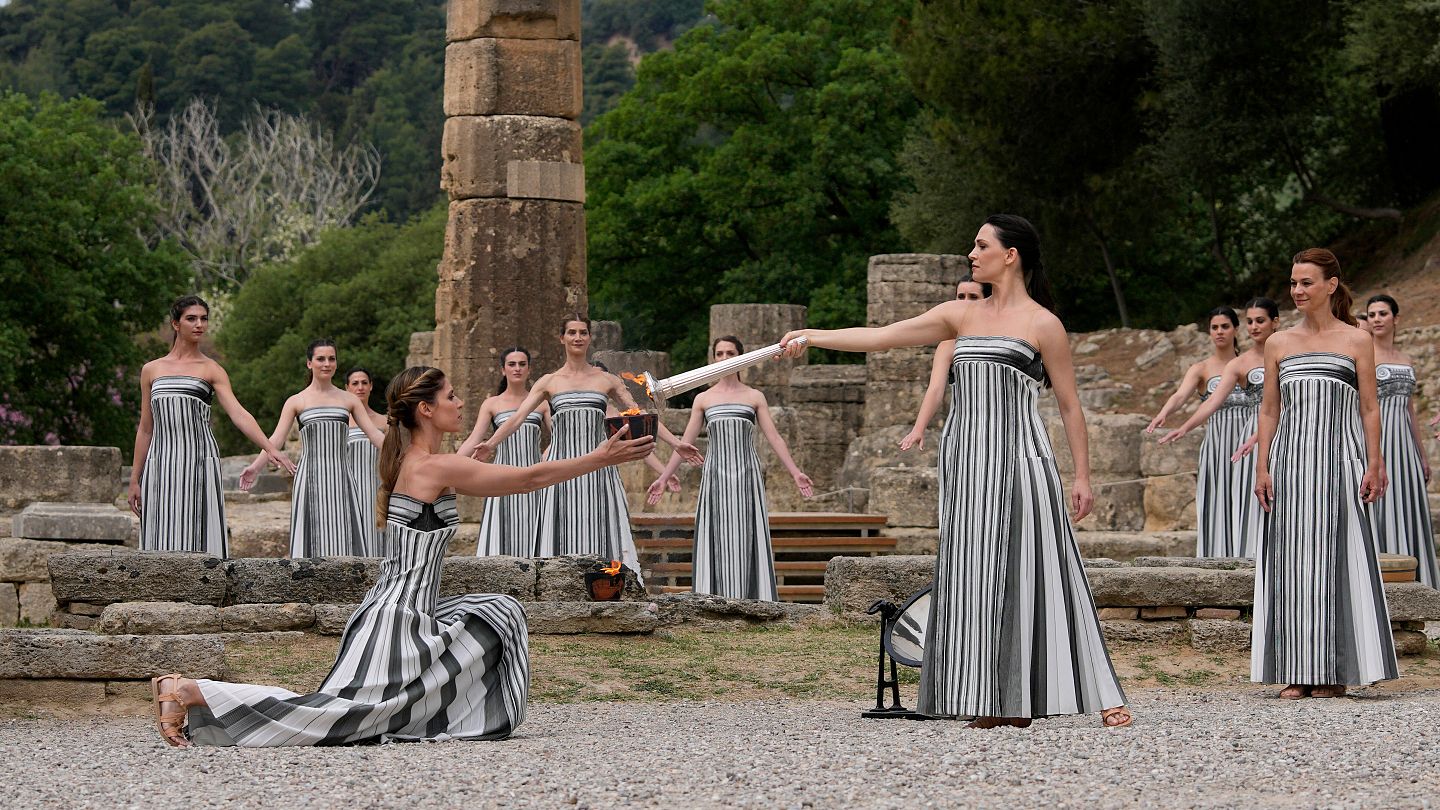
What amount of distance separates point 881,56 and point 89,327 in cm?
1499

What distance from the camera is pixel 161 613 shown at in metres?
9.88

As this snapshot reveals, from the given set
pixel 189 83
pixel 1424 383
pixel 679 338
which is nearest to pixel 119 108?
pixel 189 83

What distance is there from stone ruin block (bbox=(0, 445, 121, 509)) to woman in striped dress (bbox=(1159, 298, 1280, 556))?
8786mm

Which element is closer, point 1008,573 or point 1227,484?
point 1008,573

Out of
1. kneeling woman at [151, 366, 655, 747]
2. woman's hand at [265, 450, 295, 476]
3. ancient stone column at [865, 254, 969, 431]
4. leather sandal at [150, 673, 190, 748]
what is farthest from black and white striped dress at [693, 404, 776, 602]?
ancient stone column at [865, 254, 969, 431]

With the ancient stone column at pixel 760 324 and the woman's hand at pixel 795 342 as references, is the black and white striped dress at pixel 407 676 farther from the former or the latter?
the ancient stone column at pixel 760 324

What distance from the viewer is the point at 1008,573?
720cm

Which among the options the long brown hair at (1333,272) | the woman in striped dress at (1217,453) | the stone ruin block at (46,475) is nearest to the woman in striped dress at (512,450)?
the stone ruin block at (46,475)

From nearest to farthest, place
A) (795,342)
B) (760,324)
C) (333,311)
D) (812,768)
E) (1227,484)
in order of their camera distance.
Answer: (812,768), (795,342), (1227,484), (760,324), (333,311)

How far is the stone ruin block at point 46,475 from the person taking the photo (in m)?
16.2

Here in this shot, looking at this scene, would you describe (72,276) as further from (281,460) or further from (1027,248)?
(1027,248)

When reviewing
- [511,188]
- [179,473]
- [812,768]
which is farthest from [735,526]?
[812,768]

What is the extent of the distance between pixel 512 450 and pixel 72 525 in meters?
3.26

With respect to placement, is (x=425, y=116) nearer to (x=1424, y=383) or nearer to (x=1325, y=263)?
(x=1424, y=383)
